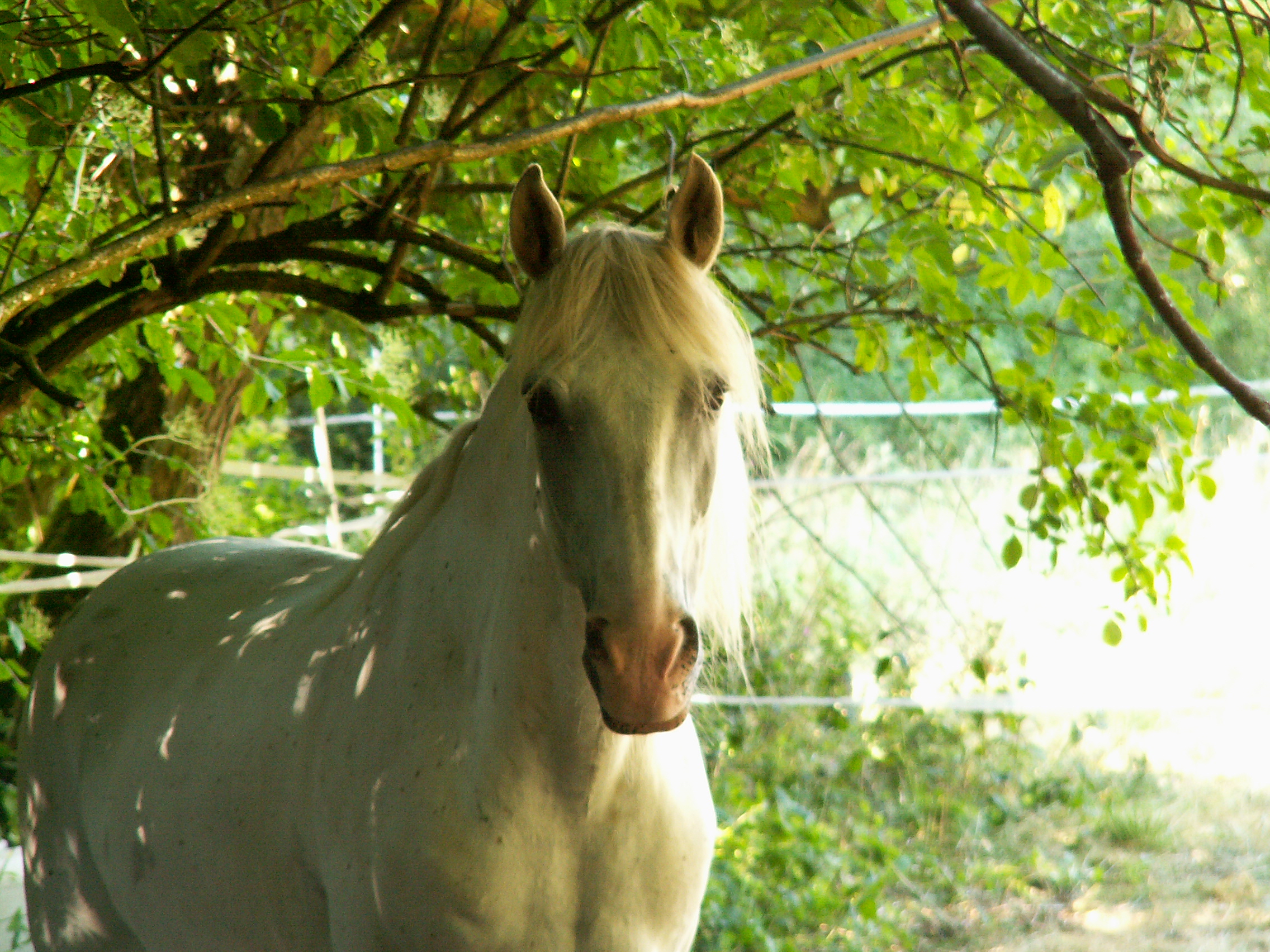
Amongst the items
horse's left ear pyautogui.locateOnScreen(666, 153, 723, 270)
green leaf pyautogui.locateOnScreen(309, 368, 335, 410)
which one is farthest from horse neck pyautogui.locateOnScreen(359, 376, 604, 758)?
green leaf pyautogui.locateOnScreen(309, 368, 335, 410)

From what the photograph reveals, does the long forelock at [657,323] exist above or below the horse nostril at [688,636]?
above

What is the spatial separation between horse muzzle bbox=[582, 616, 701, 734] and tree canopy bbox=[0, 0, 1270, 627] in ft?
2.46

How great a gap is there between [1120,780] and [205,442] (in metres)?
4.55

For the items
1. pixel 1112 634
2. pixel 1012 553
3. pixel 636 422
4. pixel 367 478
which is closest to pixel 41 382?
pixel 636 422

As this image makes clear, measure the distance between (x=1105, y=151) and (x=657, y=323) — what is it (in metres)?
0.52

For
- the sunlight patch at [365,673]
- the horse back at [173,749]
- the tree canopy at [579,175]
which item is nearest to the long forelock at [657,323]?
the tree canopy at [579,175]

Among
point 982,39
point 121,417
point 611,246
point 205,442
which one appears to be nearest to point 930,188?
point 611,246

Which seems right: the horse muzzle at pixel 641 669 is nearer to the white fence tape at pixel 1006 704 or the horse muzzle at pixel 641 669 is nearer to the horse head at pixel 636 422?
the horse head at pixel 636 422

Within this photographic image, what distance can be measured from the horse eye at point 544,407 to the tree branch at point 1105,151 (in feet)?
1.92

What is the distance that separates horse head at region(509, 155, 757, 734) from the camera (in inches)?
43.7

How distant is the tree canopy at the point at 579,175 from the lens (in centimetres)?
167

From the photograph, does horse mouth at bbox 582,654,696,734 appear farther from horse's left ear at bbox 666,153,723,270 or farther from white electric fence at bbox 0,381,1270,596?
white electric fence at bbox 0,381,1270,596

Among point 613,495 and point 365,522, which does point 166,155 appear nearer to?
point 613,495

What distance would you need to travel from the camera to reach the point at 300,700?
1631mm
